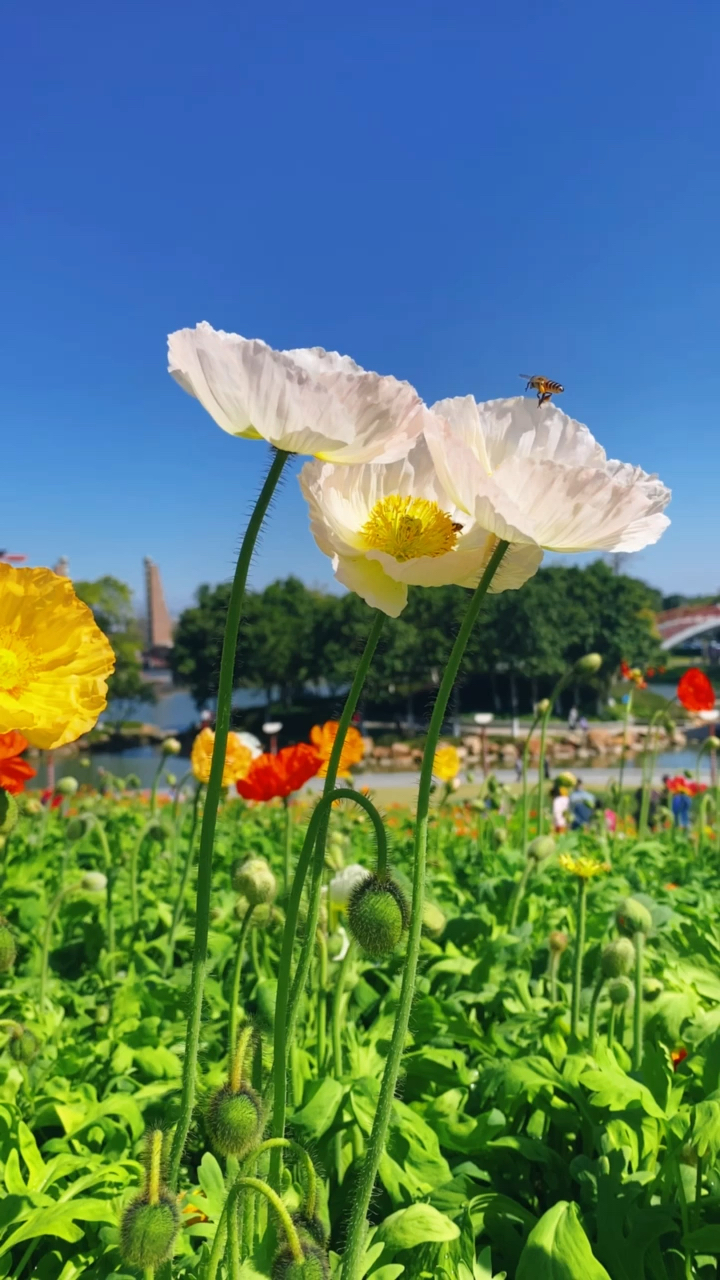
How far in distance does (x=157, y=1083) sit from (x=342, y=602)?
119ft

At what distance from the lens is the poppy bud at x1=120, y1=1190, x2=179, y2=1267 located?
0.80 metres

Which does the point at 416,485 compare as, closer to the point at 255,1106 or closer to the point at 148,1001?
the point at 255,1106

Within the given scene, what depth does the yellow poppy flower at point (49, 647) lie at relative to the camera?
0.86 metres

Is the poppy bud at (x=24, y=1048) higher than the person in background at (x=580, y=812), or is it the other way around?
the poppy bud at (x=24, y=1048)

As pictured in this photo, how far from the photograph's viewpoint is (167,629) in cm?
9169

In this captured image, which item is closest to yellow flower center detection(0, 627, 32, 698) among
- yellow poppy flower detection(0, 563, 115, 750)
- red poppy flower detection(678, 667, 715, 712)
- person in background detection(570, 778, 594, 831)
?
yellow poppy flower detection(0, 563, 115, 750)

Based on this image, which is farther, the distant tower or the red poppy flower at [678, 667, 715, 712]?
the distant tower

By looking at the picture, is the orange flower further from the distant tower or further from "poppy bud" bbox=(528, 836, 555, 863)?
the distant tower

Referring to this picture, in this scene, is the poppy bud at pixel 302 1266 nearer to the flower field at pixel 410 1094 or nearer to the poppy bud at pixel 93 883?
the flower field at pixel 410 1094

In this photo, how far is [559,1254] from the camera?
3.25 ft

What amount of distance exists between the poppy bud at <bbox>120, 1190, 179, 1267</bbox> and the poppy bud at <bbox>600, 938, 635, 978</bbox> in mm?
960

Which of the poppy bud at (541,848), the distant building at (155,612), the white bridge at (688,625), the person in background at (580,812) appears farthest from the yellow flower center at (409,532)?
the distant building at (155,612)

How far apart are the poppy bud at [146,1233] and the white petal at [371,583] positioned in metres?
0.59

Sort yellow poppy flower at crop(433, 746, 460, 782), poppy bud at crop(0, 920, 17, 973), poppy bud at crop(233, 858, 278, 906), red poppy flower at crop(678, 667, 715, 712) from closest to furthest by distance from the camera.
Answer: poppy bud at crop(0, 920, 17, 973)
poppy bud at crop(233, 858, 278, 906)
yellow poppy flower at crop(433, 746, 460, 782)
red poppy flower at crop(678, 667, 715, 712)
